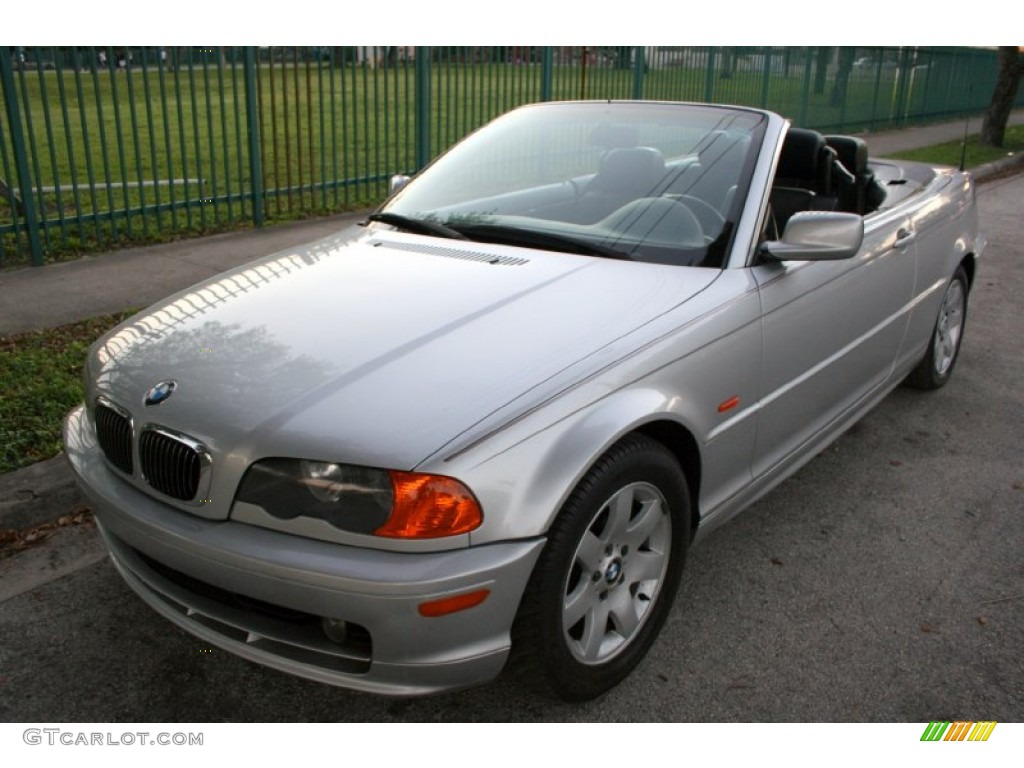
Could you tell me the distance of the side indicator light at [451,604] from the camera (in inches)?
84.0

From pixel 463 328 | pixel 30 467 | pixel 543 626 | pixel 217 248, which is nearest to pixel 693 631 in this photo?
pixel 543 626

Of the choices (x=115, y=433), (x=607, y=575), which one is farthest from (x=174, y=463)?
(x=607, y=575)

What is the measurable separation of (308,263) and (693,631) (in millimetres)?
1834

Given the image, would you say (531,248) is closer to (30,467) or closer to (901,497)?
(901,497)

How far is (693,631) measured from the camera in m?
2.98

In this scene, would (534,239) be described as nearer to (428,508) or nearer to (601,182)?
(601,182)

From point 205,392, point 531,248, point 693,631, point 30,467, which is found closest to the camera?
point 205,392

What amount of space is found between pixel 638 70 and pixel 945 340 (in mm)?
8951

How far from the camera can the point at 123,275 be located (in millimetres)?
6633

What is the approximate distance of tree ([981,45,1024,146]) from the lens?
1553cm

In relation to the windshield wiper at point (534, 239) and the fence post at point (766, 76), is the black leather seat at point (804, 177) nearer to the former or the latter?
the windshield wiper at point (534, 239)

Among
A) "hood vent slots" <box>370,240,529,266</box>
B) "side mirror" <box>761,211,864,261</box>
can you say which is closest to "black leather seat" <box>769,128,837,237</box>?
"side mirror" <box>761,211,864,261</box>

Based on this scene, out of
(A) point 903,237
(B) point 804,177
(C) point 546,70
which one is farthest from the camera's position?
(C) point 546,70
